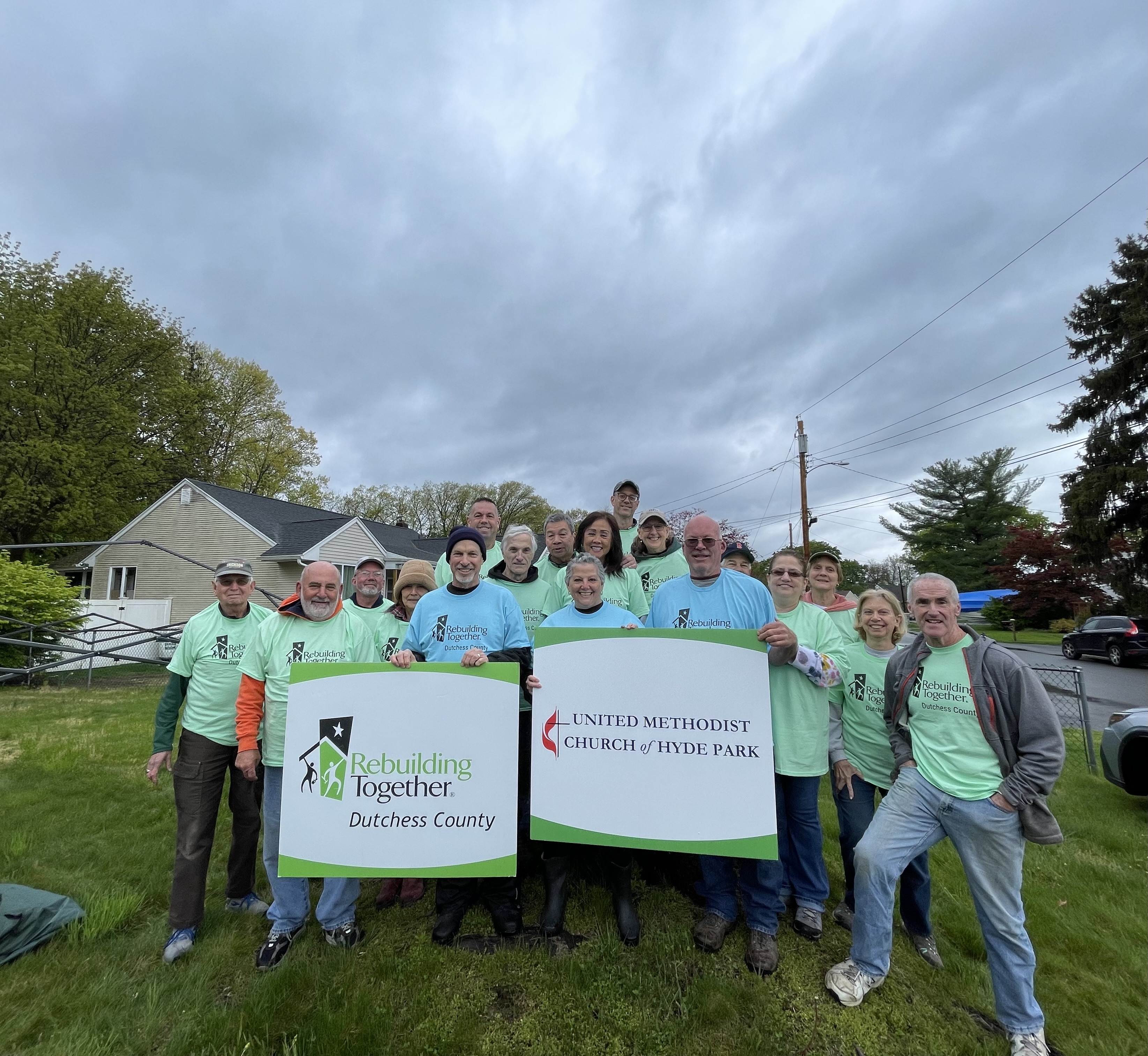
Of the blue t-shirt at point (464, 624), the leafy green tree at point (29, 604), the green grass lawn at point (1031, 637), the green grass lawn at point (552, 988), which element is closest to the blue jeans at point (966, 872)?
the green grass lawn at point (552, 988)

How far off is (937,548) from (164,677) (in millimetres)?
46563

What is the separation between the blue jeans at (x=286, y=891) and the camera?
3.04 meters

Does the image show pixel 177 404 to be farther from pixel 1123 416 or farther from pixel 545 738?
pixel 1123 416

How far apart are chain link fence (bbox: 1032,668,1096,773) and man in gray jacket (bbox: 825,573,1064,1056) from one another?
1.20m

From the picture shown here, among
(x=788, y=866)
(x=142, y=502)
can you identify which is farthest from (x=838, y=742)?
(x=142, y=502)

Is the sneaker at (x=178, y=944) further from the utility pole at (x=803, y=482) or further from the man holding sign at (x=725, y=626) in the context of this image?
the utility pole at (x=803, y=482)

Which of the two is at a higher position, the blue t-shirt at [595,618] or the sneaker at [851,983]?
the blue t-shirt at [595,618]

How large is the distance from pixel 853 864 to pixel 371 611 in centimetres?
360

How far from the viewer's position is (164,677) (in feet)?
46.0

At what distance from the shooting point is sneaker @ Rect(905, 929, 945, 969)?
288 cm

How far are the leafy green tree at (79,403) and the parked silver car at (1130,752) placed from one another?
99.8ft

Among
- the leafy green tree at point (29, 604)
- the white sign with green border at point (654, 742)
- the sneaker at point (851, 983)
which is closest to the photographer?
the sneaker at point (851, 983)

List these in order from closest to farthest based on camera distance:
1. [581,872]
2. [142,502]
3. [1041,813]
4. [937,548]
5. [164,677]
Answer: [1041,813] → [581,872] → [164,677] → [142,502] → [937,548]

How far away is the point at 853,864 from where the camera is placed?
9.84 ft
